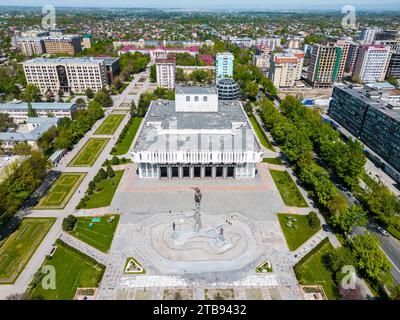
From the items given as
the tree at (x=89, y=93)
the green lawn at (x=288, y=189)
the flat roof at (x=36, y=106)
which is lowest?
the green lawn at (x=288, y=189)

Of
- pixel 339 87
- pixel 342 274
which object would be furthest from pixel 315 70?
Result: pixel 342 274

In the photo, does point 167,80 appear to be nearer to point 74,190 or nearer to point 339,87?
point 339,87

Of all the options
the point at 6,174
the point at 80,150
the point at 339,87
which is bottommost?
the point at 80,150

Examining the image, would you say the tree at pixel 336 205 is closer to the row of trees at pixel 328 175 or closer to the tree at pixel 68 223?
the row of trees at pixel 328 175

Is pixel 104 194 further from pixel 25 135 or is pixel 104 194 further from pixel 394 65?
pixel 394 65

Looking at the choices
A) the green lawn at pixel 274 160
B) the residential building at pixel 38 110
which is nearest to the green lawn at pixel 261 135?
the green lawn at pixel 274 160
